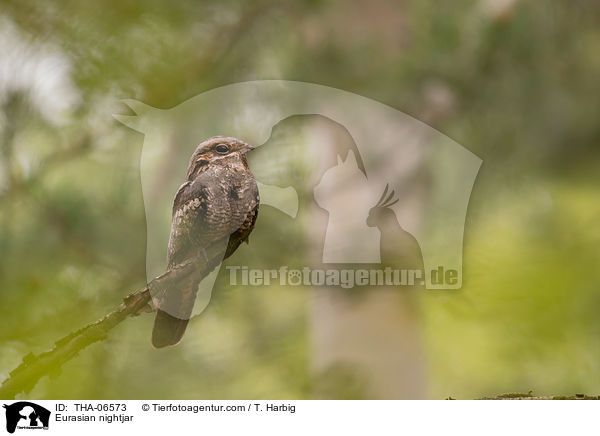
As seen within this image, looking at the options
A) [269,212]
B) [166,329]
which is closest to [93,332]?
[166,329]

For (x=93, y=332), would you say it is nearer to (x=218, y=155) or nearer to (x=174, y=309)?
(x=174, y=309)

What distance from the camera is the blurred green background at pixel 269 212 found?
470 millimetres

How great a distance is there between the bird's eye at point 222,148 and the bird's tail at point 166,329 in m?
0.14

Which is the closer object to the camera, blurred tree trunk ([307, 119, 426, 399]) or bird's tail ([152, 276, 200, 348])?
bird's tail ([152, 276, 200, 348])

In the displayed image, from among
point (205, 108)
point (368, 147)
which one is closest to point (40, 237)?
point (205, 108)

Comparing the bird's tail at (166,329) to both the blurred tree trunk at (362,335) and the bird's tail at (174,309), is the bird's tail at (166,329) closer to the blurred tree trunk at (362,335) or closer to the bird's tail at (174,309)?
the bird's tail at (174,309)

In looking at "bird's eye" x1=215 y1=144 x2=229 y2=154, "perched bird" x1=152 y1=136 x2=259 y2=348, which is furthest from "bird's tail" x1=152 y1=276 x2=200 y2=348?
"bird's eye" x1=215 y1=144 x2=229 y2=154

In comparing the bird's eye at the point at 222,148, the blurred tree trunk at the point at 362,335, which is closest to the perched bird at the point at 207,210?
the bird's eye at the point at 222,148

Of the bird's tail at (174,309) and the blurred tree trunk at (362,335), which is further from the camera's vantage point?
the blurred tree trunk at (362,335)

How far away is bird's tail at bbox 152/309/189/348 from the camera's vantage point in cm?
45

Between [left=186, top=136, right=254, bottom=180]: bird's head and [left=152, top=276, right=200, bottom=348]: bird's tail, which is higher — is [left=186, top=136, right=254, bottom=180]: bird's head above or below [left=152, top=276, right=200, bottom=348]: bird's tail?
above
